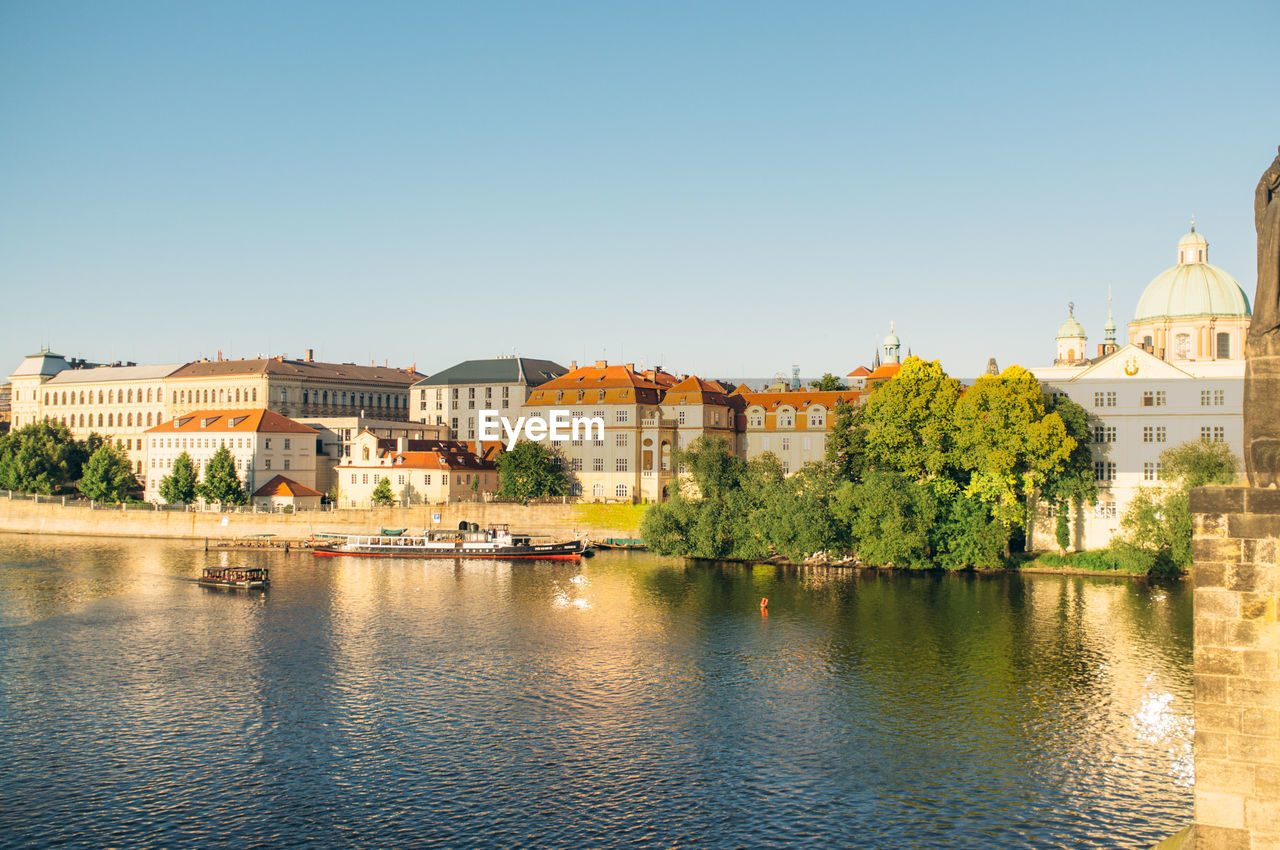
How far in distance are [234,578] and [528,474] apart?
38060mm

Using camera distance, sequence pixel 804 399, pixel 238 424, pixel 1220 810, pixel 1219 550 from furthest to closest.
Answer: pixel 238 424 → pixel 804 399 → pixel 1219 550 → pixel 1220 810

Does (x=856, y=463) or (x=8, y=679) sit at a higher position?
(x=856, y=463)

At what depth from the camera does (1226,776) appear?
16922mm

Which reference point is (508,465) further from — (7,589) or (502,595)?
(7,589)

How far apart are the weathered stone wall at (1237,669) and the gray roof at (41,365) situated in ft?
606

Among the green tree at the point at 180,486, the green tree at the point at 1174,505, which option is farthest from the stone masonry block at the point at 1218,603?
the green tree at the point at 180,486

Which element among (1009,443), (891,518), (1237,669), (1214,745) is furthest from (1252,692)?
(1009,443)

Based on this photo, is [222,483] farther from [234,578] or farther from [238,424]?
[234,578]

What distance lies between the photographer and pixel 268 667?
171 feet

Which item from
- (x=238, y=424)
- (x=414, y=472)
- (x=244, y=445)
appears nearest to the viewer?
(x=414, y=472)

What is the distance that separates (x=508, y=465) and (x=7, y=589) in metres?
48.0

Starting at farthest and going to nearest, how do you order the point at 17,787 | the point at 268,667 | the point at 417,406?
the point at 417,406, the point at 268,667, the point at 17,787

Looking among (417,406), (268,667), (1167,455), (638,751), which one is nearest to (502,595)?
(268,667)

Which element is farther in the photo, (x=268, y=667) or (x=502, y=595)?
(x=502, y=595)
